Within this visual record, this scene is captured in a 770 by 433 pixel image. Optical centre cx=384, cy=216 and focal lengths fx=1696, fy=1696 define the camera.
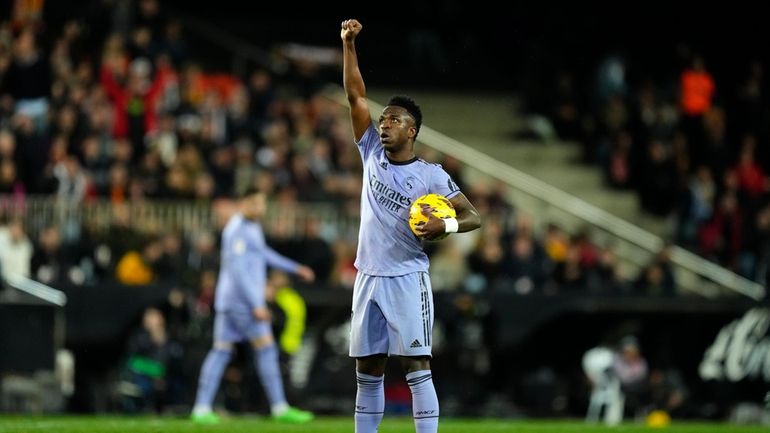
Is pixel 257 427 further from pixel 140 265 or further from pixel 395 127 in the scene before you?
pixel 395 127

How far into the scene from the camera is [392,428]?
53.5 ft

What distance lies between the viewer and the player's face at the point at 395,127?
1137 centimetres

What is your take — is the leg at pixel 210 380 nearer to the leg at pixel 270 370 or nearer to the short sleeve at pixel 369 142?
the leg at pixel 270 370

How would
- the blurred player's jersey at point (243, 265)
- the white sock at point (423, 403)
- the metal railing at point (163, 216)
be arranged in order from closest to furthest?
the white sock at point (423, 403) → the blurred player's jersey at point (243, 265) → the metal railing at point (163, 216)

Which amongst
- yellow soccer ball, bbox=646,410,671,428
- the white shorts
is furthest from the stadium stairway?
the white shorts

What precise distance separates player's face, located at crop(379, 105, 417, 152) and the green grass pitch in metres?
4.48

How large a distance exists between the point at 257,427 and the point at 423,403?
5.41 meters

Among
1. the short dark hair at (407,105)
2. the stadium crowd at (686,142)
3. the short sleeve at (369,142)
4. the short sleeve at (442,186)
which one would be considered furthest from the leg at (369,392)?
the stadium crowd at (686,142)

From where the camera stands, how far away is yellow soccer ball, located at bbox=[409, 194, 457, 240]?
1106cm

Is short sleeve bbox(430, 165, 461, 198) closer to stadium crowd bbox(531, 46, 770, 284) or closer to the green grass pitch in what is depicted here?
the green grass pitch

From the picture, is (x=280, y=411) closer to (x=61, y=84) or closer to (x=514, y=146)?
(x=61, y=84)

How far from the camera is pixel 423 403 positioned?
11234mm

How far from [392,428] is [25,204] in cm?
726

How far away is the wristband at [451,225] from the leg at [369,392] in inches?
39.8
